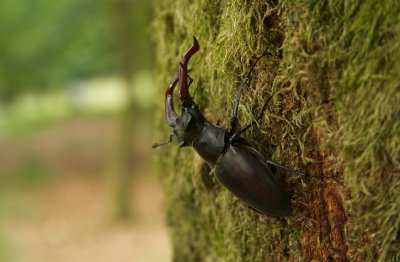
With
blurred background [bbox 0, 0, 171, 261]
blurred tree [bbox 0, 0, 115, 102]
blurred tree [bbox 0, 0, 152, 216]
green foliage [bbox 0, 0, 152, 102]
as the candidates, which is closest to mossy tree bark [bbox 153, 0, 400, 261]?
blurred background [bbox 0, 0, 171, 261]

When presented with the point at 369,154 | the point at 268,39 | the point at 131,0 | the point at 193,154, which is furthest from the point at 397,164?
the point at 131,0

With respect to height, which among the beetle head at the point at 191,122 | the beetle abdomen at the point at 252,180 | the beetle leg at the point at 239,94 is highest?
the beetle leg at the point at 239,94

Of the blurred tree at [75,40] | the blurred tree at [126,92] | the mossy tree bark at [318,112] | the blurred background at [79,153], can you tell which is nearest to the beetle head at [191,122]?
the mossy tree bark at [318,112]

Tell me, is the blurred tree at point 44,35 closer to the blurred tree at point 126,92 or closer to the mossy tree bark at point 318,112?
the blurred tree at point 126,92

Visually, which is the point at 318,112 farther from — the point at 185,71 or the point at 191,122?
the point at 191,122

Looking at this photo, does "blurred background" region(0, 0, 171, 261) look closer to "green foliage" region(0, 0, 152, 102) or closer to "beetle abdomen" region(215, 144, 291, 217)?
"green foliage" region(0, 0, 152, 102)

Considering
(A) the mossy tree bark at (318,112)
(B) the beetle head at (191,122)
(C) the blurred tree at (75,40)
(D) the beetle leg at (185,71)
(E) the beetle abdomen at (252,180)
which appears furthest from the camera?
(C) the blurred tree at (75,40)

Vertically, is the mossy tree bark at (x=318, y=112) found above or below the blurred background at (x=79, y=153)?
above

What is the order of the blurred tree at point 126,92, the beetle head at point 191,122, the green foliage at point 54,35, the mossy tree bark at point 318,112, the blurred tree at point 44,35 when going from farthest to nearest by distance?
the blurred tree at point 44,35 < the green foliage at point 54,35 < the blurred tree at point 126,92 < the beetle head at point 191,122 < the mossy tree bark at point 318,112
